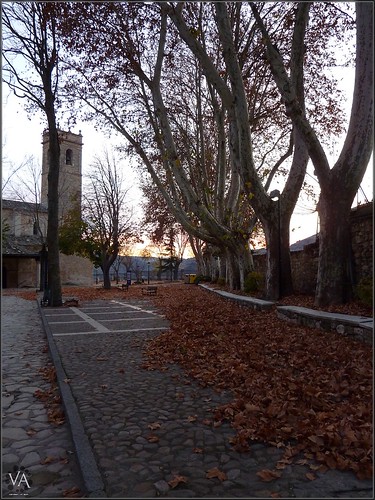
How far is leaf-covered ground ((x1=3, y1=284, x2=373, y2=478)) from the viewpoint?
9.92ft

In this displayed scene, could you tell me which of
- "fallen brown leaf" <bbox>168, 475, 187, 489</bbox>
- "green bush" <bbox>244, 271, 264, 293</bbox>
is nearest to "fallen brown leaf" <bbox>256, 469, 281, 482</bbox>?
"fallen brown leaf" <bbox>168, 475, 187, 489</bbox>

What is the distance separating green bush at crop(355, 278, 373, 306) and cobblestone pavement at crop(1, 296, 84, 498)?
519 centimetres

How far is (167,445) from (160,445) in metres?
0.06

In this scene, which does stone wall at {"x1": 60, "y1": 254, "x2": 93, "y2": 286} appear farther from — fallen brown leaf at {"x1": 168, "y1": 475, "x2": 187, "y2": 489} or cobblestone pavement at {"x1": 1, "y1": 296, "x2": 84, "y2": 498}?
fallen brown leaf at {"x1": 168, "y1": 475, "x2": 187, "y2": 489}

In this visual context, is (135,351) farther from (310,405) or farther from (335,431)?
(335,431)

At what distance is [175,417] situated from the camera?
3691 millimetres

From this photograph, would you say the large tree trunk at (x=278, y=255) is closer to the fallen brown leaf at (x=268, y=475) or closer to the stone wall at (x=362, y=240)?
the stone wall at (x=362, y=240)

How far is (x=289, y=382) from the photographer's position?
436 cm

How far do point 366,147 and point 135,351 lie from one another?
5533 millimetres

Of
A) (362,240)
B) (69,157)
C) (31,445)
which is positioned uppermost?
(69,157)

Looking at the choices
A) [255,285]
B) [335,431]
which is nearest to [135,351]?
[335,431]

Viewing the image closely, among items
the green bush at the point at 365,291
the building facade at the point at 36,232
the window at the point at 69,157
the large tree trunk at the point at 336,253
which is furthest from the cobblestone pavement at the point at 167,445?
the window at the point at 69,157

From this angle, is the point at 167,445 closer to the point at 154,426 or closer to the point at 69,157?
the point at 154,426

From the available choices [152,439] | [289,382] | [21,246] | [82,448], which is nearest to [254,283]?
[289,382]
